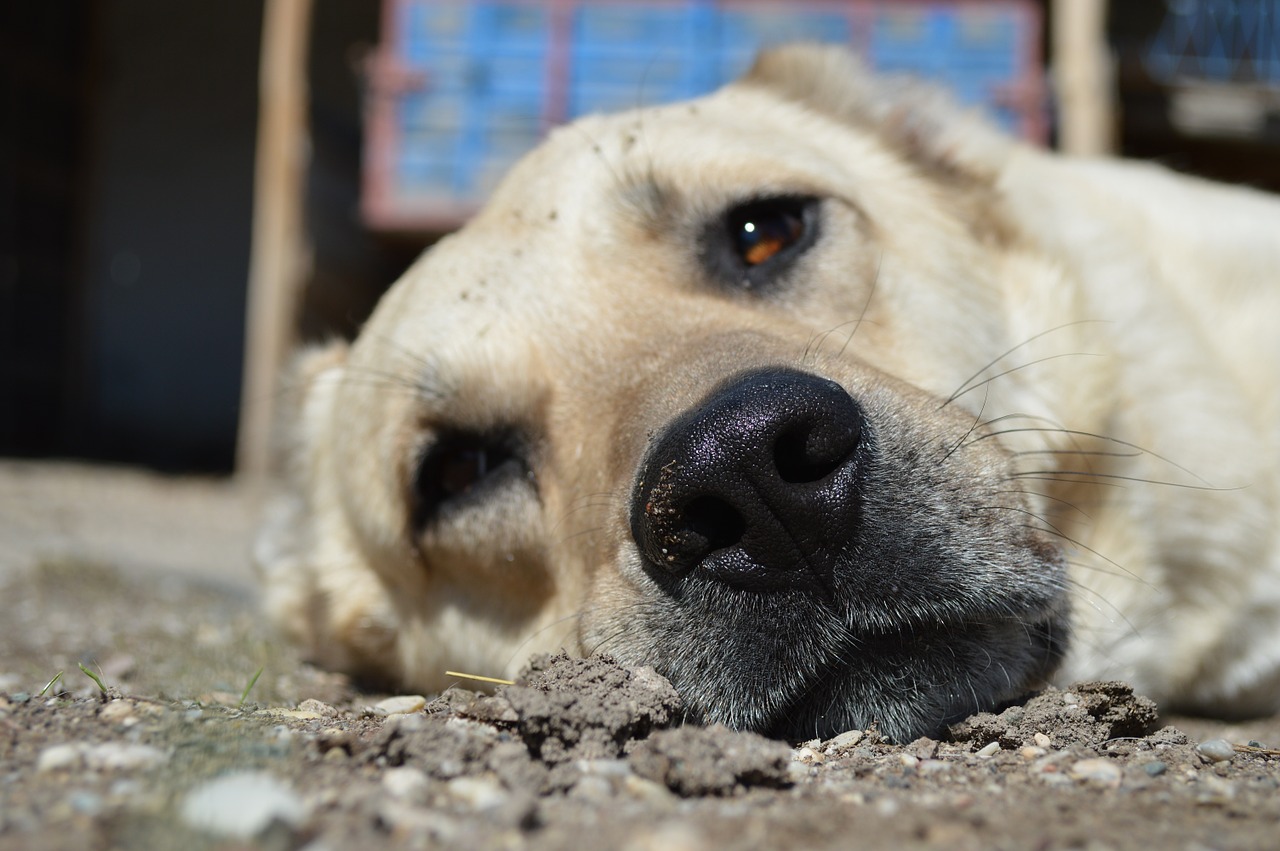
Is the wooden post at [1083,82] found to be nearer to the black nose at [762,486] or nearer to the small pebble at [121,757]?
the black nose at [762,486]

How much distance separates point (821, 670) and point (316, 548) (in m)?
1.93

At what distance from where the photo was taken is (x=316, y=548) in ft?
10.3

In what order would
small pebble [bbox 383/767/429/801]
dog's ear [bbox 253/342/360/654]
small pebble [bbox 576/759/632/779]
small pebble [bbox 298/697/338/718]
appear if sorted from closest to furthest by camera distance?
small pebble [bbox 383/767/429/801] < small pebble [bbox 576/759/632/779] < small pebble [bbox 298/697/338/718] < dog's ear [bbox 253/342/360/654]

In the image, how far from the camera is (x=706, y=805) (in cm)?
128

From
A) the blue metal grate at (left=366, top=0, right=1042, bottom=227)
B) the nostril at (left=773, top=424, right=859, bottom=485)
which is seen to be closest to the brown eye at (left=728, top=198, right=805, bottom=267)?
the nostril at (left=773, top=424, right=859, bottom=485)

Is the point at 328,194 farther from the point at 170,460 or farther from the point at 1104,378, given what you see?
the point at 1104,378

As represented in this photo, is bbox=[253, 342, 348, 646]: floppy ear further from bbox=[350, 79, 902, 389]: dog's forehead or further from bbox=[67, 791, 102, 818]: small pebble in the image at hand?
bbox=[67, 791, 102, 818]: small pebble

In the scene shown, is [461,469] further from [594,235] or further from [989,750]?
[989,750]

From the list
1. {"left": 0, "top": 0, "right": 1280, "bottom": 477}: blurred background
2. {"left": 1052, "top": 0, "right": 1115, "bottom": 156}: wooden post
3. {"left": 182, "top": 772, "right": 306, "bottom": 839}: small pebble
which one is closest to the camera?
{"left": 182, "top": 772, "right": 306, "bottom": 839}: small pebble

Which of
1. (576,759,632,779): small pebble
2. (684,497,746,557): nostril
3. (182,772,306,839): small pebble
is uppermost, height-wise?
(684,497,746,557): nostril

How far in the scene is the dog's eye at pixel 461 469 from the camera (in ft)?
7.61

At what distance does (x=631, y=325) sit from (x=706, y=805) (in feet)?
3.65

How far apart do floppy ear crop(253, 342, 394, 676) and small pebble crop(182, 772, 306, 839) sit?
1622 millimetres

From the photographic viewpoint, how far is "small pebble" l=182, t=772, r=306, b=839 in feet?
3.53
